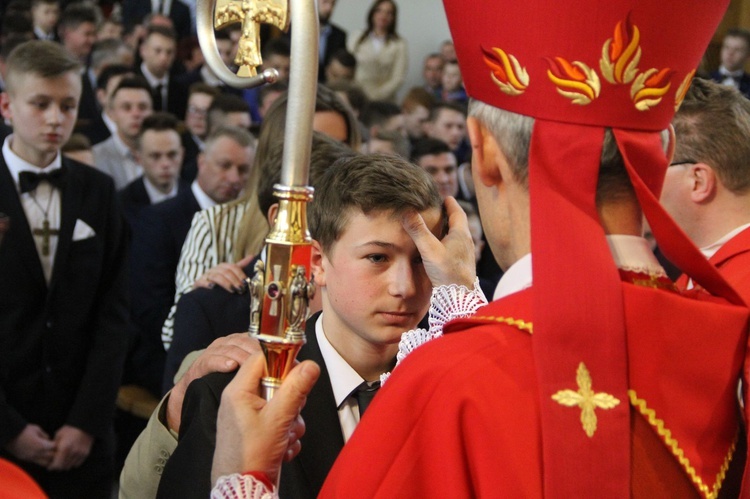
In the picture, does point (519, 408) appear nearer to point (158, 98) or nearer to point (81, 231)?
point (81, 231)

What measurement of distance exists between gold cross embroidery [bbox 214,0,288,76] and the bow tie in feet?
9.22

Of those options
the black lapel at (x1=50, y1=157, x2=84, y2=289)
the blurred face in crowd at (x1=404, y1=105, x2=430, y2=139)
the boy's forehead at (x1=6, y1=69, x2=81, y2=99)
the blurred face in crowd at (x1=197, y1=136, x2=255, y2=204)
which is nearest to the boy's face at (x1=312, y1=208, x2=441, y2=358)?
the black lapel at (x1=50, y1=157, x2=84, y2=289)

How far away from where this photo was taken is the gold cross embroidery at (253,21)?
156 cm

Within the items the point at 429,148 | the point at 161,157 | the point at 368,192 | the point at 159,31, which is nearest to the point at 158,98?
the point at 159,31

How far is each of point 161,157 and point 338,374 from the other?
4.53 meters

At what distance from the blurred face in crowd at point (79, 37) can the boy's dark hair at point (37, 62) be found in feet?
17.4

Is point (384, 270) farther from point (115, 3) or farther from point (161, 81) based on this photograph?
point (115, 3)

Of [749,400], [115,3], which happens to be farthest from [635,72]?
[115,3]

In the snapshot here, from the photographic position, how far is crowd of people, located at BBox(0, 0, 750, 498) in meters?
1.57

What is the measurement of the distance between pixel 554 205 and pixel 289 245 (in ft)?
1.25

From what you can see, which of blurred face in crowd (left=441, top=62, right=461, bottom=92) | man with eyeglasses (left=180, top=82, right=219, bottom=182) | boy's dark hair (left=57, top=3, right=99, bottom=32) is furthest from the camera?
blurred face in crowd (left=441, top=62, right=461, bottom=92)

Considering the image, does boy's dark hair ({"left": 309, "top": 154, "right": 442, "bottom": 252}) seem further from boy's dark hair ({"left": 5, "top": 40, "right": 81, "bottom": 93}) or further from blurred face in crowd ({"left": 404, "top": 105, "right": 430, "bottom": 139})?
blurred face in crowd ({"left": 404, "top": 105, "right": 430, "bottom": 139})

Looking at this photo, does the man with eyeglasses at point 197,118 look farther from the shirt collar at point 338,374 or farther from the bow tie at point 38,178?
the shirt collar at point 338,374

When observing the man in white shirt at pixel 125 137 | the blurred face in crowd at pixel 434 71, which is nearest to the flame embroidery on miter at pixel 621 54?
the man in white shirt at pixel 125 137
